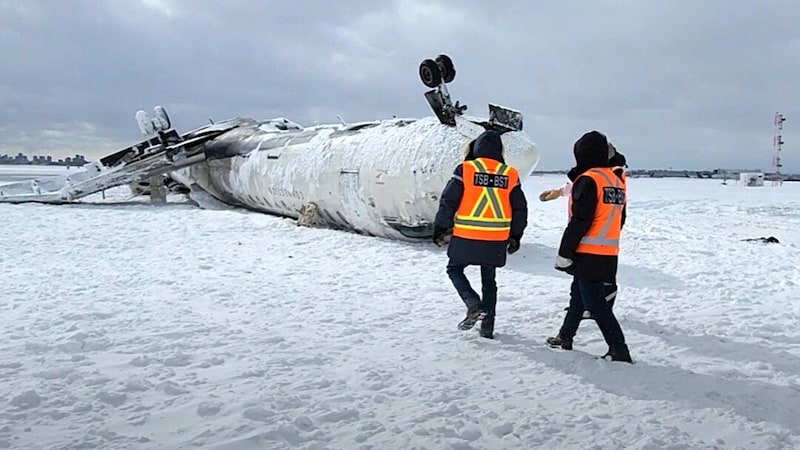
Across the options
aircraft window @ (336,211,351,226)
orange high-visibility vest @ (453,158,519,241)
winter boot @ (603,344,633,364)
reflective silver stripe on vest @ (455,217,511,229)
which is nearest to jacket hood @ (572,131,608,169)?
orange high-visibility vest @ (453,158,519,241)

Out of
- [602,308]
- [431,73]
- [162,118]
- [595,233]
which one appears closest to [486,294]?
[602,308]

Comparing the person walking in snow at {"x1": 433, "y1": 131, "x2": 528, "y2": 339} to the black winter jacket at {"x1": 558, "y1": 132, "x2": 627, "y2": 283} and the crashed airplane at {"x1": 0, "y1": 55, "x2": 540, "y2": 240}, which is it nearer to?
the black winter jacket at {"x1": 558, "y1": 132, "x2": 627, "y2": 283}

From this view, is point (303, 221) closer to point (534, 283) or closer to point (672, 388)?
point (534, 283)

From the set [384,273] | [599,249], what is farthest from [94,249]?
[599,249]

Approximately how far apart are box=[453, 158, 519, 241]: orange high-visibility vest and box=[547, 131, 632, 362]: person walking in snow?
70cm

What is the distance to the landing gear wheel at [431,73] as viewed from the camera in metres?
9.40

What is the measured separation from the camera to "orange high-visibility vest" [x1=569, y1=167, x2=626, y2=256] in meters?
4.39

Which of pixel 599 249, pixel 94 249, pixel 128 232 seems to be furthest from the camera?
pixel 128 232

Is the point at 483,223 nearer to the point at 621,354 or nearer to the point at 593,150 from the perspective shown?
the point at 593,150

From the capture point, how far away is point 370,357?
459cm

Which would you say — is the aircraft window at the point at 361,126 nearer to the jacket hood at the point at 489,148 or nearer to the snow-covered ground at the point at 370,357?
the snow-covered ground at the point at 370,357

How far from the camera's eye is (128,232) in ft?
36.9

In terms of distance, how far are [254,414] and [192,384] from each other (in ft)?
2.32

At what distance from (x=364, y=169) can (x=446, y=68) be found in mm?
2203
